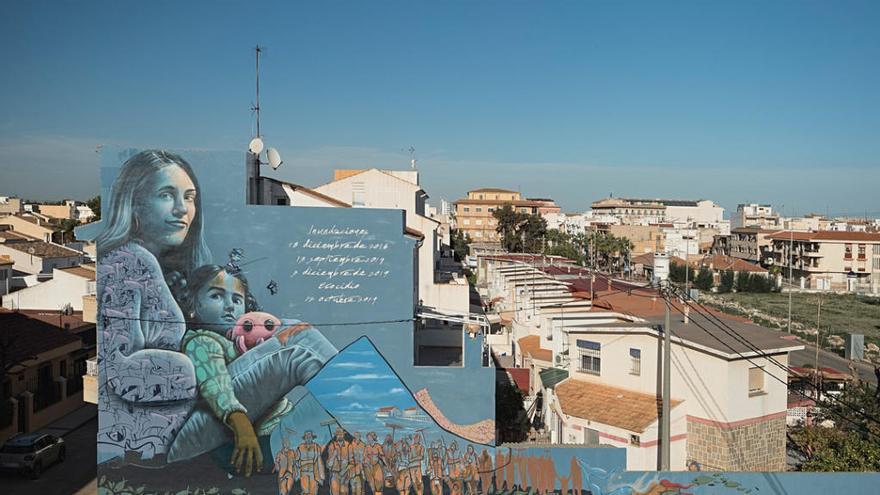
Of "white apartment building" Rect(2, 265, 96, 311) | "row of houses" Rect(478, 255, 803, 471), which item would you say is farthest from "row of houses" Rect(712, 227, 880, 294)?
"white apartment building" Rect(2, 265, 96, 311)

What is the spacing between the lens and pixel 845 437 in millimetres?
20453

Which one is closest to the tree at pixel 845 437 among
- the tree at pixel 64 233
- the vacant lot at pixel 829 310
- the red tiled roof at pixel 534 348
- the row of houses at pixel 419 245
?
the red tiled roof at pixel 534 348

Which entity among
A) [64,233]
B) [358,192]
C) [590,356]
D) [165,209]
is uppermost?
[358,192]

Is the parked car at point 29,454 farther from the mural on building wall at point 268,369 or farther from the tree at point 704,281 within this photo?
the tree at point 704,281

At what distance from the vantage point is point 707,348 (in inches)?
774

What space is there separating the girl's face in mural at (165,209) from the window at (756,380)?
52.1 feet

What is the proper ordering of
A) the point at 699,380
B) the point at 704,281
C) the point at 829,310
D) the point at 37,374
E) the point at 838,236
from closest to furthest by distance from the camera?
1. the point at 699,380
2. the point at 37,374
3. the point at 829,310
4. the point at 704,281
5. the point at 838,236

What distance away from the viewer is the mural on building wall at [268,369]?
16.3 meters

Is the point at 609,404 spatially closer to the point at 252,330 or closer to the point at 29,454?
the point at 252,330

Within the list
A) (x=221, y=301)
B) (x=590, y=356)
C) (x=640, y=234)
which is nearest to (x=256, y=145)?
(x=221, y=301)

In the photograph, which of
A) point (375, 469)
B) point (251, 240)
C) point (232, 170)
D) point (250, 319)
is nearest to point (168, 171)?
point (232, 170)

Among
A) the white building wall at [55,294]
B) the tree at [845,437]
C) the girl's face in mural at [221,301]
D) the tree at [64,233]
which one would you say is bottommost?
the tree at [845,437]

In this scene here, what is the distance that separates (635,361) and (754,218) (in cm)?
13545

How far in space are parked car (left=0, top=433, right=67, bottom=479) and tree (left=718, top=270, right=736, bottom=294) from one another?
248 feet
